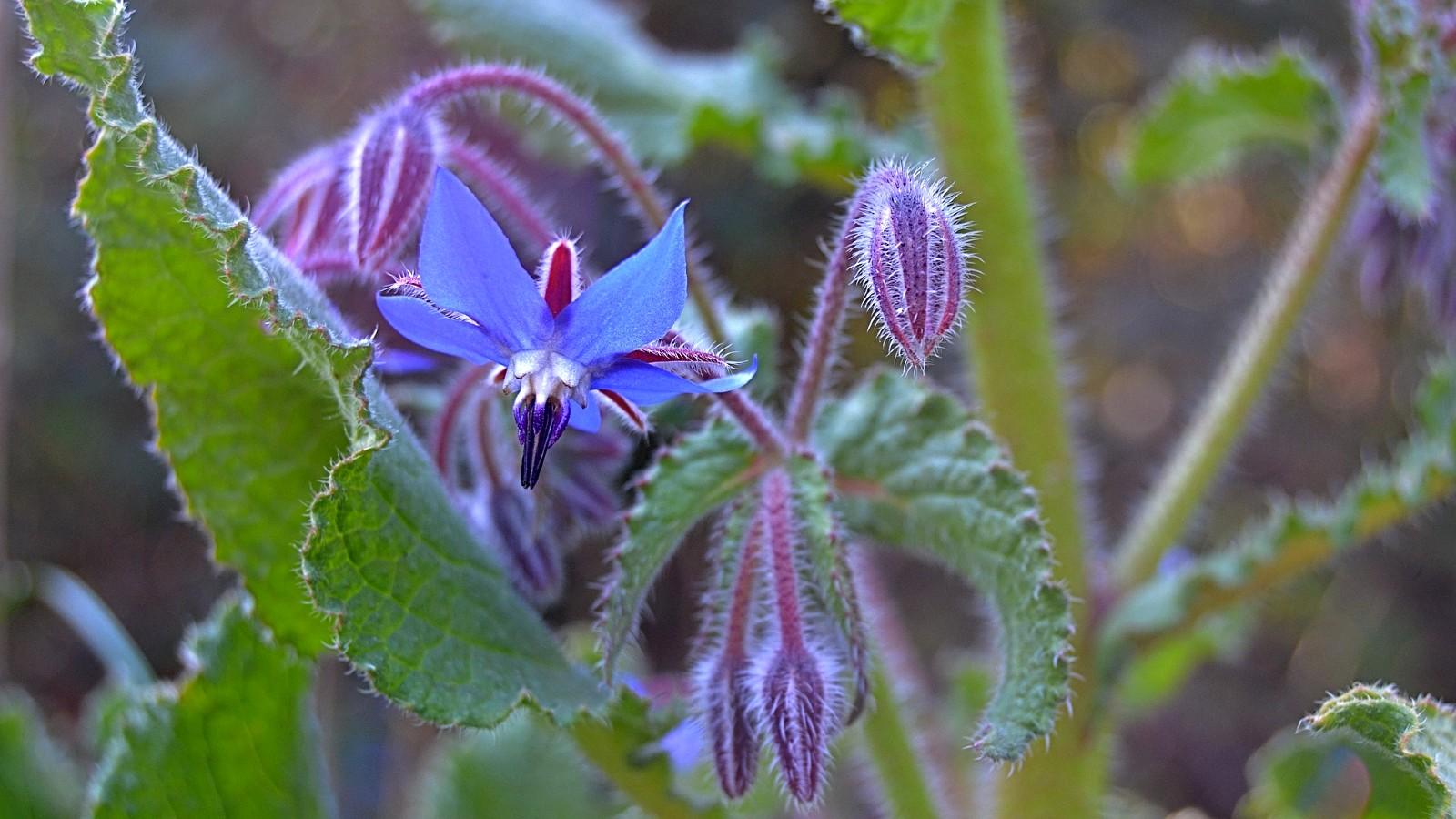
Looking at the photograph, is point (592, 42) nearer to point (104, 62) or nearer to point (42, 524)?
point (104, 62)

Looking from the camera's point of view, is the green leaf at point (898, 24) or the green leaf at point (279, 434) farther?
the green leaf at point (898, 24)

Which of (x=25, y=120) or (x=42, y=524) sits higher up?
(x=25, y=120)

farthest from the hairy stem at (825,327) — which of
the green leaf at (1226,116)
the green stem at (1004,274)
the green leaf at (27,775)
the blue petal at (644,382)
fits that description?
the green leaf at (27,775)

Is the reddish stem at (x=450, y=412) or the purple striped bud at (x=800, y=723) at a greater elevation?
the reddish stem at (x=450, y=412)

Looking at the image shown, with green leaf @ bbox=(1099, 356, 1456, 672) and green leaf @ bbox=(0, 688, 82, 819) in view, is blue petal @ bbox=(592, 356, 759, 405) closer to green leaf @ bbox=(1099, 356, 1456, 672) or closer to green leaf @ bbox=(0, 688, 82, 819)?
green leaf @ bbox=(1099, 356, 1456, 672)

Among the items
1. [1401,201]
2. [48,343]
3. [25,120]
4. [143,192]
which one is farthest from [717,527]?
[25,120]

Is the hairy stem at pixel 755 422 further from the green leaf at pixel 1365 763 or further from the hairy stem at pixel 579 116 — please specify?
the green leaf at pixel 1365 763

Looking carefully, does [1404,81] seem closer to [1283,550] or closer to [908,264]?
[1283,550]
